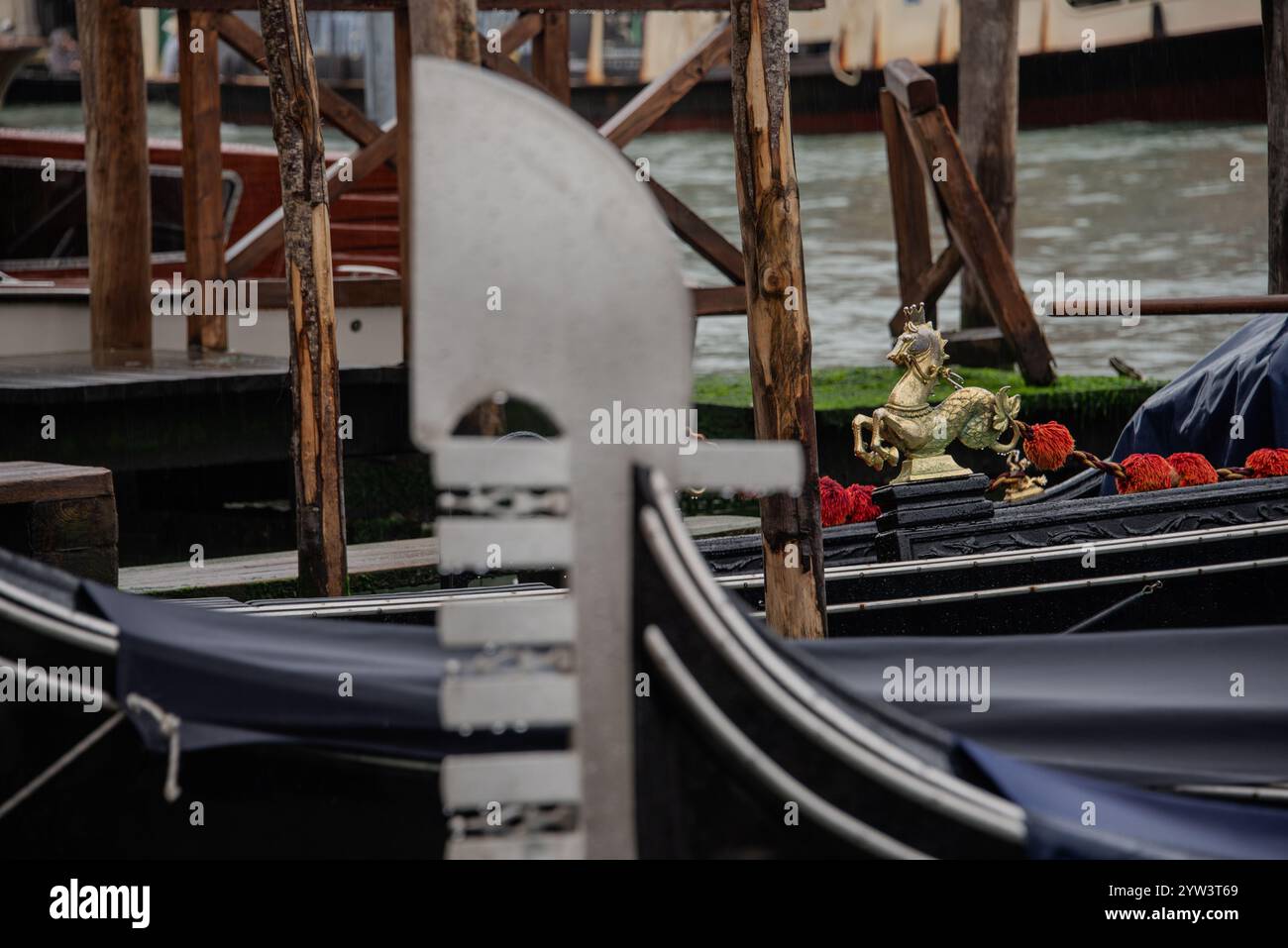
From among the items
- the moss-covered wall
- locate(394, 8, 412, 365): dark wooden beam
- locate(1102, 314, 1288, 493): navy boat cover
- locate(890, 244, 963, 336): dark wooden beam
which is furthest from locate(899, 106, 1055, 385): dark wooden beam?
locate(394, 8, 412, 365): dark wooden beam

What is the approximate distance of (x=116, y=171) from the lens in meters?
A: 6.93

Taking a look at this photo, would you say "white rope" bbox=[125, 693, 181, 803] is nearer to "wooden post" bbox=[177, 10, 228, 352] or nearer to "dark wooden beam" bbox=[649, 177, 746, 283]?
"wooden post" bbox=[177, 10, 228, 352]

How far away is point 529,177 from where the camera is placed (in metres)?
2.04

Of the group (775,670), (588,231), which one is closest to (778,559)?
(775,670)

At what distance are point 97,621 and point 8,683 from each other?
0.15 m

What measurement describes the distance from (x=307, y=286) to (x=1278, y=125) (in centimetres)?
350

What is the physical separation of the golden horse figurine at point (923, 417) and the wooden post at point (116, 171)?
358 centimetres

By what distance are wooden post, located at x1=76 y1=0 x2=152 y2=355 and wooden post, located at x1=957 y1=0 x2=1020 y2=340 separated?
3287mm

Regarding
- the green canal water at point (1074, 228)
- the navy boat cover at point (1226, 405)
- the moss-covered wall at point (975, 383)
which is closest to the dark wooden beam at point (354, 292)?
the moss-covered wall at point (975, 383)

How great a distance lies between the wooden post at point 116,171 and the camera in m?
6.86

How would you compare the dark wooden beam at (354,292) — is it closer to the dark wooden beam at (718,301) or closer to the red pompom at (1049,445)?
the dark wooden beam at (718,301)

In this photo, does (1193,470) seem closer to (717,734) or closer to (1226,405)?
(1226,405)

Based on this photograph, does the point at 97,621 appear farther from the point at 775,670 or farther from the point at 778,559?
the point at 778,559

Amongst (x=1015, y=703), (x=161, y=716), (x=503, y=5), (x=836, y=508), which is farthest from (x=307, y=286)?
(x=503, y=5)
